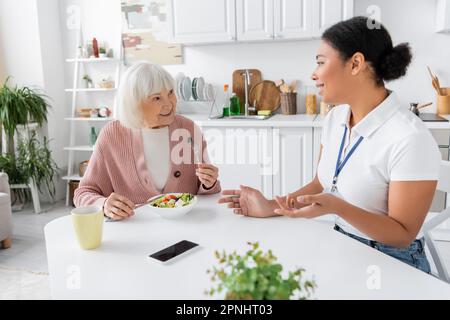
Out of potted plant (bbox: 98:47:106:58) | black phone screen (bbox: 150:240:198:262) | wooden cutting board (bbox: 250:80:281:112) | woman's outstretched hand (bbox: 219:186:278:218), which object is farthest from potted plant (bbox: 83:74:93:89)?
black phone screen (bbox: 150:240:198:262)

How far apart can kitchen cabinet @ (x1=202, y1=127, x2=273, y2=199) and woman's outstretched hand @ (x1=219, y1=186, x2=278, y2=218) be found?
2.01 meters

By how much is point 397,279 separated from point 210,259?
1.47ft

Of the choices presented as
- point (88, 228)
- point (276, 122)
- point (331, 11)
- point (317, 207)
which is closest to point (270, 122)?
point (276, 122)

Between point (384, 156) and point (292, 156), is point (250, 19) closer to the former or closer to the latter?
point (292, 156)

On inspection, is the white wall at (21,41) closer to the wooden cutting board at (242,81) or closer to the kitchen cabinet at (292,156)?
the wooden cutting board at (242,81)

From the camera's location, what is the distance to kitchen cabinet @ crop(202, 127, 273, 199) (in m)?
3.44

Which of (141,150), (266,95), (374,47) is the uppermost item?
(374,47)

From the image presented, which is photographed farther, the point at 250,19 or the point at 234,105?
the point at 234,105

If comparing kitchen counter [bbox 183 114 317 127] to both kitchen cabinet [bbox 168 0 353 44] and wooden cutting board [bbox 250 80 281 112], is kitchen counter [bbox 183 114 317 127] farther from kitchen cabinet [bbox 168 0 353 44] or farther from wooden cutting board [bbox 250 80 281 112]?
kitchen cabinet [bbox 168 0 353 44]

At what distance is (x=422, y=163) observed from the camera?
4.04 ft

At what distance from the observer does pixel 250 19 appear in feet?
11.5

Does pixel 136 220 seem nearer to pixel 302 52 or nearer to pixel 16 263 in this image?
pixel 16 263

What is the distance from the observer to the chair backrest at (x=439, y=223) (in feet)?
4.73

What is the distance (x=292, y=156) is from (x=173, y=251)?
240 centimetres
